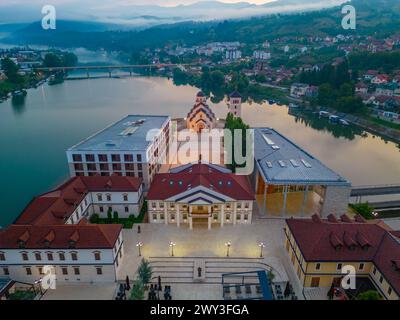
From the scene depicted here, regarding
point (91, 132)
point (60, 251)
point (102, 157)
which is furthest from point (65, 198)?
point (91, 132)

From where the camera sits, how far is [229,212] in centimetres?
3234

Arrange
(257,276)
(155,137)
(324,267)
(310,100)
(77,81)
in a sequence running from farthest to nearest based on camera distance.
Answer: (77,81) < (310,100) < (155,137) < (257,276) < (324,267)

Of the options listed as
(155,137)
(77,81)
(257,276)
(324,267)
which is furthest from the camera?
(77,81)

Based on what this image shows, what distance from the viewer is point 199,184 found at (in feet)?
101

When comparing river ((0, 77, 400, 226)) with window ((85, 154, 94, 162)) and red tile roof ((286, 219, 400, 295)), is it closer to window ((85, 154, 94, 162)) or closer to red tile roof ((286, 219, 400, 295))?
window ((85, 154, 94, 162))

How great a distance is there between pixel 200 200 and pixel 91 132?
165ft

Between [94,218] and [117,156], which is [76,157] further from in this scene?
[94,218]

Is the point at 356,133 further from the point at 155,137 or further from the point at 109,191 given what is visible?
the point at 109,191

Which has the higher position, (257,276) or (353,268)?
(353,268)

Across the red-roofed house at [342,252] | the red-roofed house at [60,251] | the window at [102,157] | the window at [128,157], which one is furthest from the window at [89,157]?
the red-roofed house at [342,252]

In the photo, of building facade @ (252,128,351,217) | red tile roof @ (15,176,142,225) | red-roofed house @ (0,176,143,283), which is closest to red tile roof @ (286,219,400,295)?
building facade @ (252,128,351,217)
